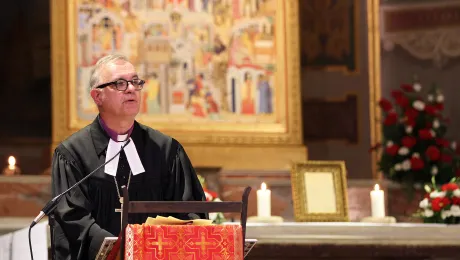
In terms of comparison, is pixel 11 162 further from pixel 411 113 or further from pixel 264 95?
pixel 411 113

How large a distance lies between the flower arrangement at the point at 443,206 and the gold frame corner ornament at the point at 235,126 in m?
1.33

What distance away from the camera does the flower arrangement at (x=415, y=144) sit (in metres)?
8.23

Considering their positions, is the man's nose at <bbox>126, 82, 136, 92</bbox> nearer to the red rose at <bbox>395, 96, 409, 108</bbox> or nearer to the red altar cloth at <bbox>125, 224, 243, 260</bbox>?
the red altar cloth at <bbox>125, 224, 243, 260</bbox>

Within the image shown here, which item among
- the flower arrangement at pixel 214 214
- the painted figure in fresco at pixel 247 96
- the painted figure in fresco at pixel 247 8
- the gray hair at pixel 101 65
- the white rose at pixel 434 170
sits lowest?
the flower arrangement at pixel 214 214

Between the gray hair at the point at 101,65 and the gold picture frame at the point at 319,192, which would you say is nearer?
the gray hair at the point at 101,65

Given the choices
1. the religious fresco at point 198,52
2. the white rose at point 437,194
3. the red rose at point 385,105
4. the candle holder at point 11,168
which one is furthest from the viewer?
the red rose at point 385,105

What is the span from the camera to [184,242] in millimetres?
4062

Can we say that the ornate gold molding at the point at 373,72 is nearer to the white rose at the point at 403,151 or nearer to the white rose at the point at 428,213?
the white rose at the point at 403,151

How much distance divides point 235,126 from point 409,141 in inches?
54.8

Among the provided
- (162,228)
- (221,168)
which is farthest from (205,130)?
(162,228)

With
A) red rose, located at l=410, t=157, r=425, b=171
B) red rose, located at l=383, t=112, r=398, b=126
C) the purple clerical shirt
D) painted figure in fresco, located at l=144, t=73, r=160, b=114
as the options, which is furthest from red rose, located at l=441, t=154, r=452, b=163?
the purple clerical shirt

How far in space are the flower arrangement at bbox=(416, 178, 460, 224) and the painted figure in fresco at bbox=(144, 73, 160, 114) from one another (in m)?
2.25

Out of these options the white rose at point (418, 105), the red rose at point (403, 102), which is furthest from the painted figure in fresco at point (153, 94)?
the white rose at point (418, 105)

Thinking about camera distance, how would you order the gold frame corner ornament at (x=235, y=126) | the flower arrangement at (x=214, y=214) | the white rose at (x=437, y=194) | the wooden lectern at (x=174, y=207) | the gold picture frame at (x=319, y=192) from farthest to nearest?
the gold frame corner ornament at (x=235, y=126)
the gold picture frame at (x=319, y=192)
the white rose at (x=437, y=194)
the flower arrangement at (x=214, y=214)
the wooden lectern at (x=174, y=207)
